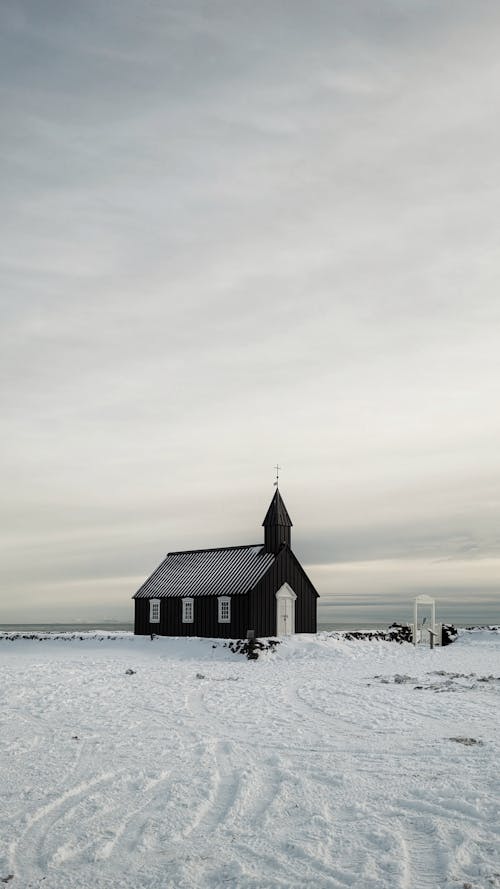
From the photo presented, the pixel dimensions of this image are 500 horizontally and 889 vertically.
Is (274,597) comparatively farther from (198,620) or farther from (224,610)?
(198,620)

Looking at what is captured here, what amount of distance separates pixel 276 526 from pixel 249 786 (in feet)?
101

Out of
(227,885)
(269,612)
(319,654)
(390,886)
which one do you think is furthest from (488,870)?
(269,612)

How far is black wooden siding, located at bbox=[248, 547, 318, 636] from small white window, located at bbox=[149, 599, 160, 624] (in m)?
8.14

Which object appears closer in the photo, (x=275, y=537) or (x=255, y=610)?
(x=255, y=610)

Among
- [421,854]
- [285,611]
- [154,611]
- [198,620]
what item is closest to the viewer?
[421,854]

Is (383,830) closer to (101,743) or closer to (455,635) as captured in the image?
(101,743)

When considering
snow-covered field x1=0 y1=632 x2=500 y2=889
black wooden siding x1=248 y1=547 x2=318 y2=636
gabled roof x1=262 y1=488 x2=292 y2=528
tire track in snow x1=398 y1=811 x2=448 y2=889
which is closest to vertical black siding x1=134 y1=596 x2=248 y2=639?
black wooden siding x1=248 y1=547 x2=318 y2=636

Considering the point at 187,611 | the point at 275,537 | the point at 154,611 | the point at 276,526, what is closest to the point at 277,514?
the point at 276,526

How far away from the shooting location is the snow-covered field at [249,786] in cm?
762

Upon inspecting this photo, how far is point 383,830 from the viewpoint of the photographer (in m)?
8.59

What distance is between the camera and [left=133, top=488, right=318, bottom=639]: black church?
39.5 m

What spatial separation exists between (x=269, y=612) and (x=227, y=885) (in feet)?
109

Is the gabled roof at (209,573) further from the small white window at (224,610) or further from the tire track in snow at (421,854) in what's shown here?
the tire track in snow at (421,854)

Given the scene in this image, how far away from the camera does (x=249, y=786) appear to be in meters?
10.5
